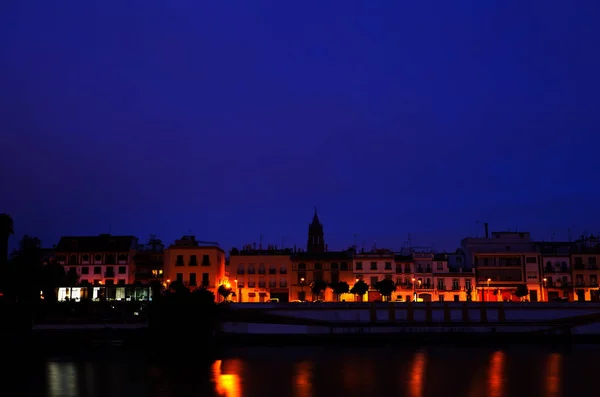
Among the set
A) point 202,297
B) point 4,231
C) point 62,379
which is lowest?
point 62,379

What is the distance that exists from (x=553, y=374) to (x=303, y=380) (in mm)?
18292

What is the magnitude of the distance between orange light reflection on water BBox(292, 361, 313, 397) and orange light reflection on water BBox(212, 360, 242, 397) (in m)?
3.59

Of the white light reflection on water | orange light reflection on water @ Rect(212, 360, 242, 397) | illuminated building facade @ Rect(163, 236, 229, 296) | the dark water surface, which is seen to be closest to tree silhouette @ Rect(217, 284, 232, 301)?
illuminated building facade @ Rect(163, 236, 229, 296)

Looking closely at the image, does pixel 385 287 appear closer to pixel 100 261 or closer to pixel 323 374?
pixel 100 261

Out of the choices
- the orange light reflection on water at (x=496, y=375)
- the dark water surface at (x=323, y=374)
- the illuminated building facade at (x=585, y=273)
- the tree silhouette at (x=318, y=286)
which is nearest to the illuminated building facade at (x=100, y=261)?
the tree silhouette at (x=318, y=286)

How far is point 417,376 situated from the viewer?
157 feet

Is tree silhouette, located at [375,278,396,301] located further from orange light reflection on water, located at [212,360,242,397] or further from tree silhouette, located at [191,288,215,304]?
orange light reflection on water, located at [212,360,242,397]

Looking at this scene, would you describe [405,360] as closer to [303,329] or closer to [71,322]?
[303,329]

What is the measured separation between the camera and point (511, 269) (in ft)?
321

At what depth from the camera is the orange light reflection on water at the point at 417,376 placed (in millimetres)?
41531

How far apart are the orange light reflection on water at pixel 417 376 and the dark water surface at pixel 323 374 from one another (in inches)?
2.4

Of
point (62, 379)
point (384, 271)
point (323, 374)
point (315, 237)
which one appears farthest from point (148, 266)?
point (323, 374)

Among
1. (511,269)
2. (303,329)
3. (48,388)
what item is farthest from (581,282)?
(48,388)

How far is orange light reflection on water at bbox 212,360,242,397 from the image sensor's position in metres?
40.7
